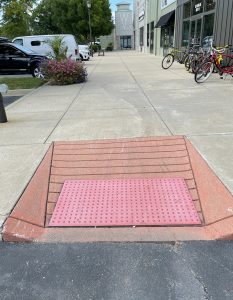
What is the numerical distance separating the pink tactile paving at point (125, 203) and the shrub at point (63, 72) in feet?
26.4

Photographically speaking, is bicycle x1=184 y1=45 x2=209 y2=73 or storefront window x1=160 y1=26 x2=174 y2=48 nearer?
bicycle x1=184 y1=45 x2=209 y2=73

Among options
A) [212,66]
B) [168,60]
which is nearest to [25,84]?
[212,66]

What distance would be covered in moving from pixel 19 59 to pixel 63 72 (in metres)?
3.99

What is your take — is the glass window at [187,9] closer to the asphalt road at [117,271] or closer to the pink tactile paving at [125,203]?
the pink tactile paving at [125,203]

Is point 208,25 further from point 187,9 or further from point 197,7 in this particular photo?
point 187,9

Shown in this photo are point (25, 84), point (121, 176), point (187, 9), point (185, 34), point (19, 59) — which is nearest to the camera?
point (121, 176)

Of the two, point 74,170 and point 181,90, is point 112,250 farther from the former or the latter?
point 181,90

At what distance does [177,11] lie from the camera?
65.0 feet

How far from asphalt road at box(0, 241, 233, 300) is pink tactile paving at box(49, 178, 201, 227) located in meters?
0.32

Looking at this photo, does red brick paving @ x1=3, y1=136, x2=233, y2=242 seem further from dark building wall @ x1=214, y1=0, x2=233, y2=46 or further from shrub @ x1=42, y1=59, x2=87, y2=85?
dark building wall @ x1=214, y1=0, x2=233, y2=46

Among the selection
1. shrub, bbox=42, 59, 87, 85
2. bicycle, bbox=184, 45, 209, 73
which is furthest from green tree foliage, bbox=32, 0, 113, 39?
shrub, bbox=42, 59, 87, 85

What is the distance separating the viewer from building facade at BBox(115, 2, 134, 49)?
63.5m

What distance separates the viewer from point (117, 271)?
2461mm

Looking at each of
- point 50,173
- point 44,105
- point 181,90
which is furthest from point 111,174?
point 181,90
